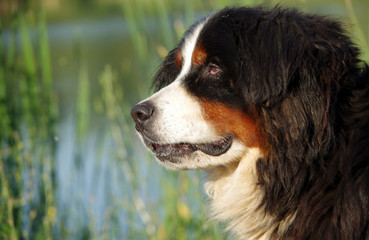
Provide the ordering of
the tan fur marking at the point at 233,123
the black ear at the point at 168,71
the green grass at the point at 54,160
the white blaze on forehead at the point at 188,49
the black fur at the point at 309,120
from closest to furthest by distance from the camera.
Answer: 1. the black fur at the point at 309,120
2. the tan fur marking at the point at 233,123
3. the white blaze on forehead at the point at 188,49
4. the black ear at the point at 168,71
5. the green grass at the point at 54,160

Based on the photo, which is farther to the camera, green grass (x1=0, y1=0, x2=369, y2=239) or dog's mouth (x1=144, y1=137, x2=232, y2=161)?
green grass (x1=0, y1=0, x2=369, y2=239)

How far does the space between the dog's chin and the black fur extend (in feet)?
0.76

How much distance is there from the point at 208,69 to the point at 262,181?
0.61 meters

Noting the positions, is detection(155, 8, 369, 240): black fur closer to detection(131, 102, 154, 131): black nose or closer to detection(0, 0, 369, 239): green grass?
detection(131, 102, 154, 131): black nose

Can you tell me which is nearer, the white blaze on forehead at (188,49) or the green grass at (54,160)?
the white blaze on forehead at (188,49)

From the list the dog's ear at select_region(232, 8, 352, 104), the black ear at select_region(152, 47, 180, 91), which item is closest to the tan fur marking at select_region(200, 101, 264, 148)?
the dog's ear at select_region(232, 8, 352, 104)

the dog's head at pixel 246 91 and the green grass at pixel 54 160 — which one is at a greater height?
the dog's head at pixel 246 91

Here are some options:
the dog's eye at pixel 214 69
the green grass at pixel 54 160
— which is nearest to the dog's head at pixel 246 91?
the dog's eye at pixel 214 69

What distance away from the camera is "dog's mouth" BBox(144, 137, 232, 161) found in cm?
270

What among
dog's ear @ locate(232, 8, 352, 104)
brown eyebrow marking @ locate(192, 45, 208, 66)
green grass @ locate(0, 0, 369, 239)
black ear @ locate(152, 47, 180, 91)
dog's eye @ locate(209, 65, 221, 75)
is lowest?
green grass @ locate(0, 0, 369, 239)

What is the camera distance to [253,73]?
257 centimetres

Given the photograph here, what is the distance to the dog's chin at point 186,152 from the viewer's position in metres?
2.73

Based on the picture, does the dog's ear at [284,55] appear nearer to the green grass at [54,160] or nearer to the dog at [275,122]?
the dog at [275,122]

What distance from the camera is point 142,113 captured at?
2.74 m
